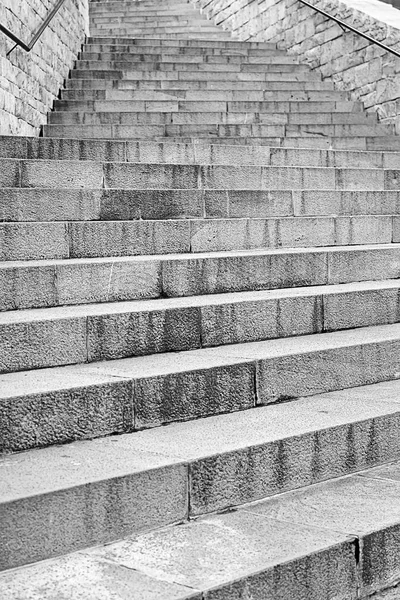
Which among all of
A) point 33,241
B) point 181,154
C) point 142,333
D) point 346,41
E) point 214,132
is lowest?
point 142,333

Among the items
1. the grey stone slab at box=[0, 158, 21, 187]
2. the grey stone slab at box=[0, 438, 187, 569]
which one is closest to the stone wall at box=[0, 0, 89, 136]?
the grey stone slab at box=[0, 158, 21, 187]

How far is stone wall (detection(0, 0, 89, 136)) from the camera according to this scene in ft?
26.1

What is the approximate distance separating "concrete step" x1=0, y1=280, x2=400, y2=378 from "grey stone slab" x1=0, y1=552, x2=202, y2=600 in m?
0.56

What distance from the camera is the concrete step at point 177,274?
4.11 meters

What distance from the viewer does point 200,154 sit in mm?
6918

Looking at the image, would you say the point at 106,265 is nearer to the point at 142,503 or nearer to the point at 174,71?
the point at 142,503

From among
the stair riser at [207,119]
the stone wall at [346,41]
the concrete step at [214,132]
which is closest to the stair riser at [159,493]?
the concrete step at [214,132]

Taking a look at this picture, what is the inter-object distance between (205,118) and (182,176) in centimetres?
333

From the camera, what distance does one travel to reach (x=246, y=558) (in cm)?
260

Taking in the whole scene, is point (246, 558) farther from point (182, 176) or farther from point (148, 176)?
point (182, 176)

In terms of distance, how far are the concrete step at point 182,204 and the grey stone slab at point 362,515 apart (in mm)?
2480

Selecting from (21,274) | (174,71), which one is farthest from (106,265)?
(174,71)

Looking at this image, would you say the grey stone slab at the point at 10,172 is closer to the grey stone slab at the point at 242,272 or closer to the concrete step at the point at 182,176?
the concrete step at the point at 182,176

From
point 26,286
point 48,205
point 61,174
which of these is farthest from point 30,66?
point 26,286
